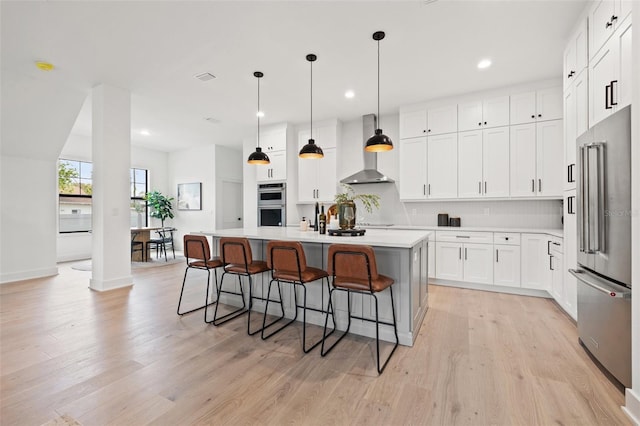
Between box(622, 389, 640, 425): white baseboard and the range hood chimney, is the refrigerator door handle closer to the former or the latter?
box(622, 389, 640, 425): white baseboard

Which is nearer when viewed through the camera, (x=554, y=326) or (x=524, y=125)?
(x=554, y=326)

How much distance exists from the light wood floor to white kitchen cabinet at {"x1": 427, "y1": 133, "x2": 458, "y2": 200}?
203cm

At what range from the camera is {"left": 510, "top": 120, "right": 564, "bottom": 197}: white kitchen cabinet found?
12.6ft

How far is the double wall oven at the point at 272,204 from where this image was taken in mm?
5797

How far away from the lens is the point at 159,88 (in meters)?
4.20

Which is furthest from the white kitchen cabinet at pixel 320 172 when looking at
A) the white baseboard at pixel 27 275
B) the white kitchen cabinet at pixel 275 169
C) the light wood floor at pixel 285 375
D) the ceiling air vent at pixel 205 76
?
the white baseboard at pixel 27 275

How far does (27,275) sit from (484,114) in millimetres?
7796

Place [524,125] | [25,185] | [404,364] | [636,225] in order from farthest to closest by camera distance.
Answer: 1. [25,185]
2. [524,125]
3. [404,364]
4. [636,225]

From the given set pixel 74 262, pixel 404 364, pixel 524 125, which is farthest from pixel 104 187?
pixel 524 125

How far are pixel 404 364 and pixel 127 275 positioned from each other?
420 centimetres

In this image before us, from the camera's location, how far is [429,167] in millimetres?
4668

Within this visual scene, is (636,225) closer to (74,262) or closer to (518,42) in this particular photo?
(518,42)

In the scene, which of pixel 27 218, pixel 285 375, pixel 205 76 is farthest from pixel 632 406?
pixel 27 218

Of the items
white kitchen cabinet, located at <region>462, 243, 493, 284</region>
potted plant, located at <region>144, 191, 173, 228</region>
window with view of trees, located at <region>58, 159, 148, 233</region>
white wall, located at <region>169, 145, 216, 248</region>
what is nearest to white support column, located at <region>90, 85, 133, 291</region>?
window with view of trees, located at <region>58, 159, 148, 233</region>
